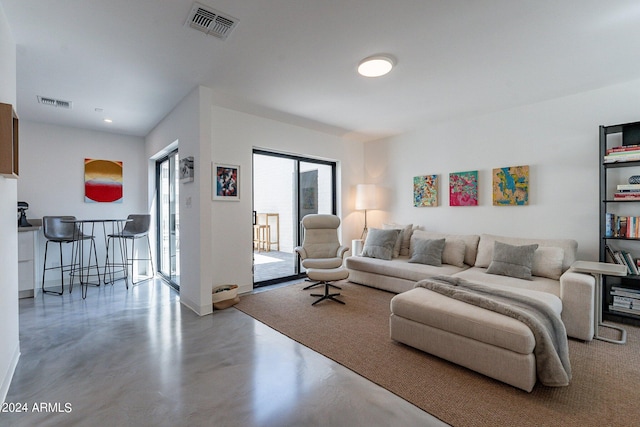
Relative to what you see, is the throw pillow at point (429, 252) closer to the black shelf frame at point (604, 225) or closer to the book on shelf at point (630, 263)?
the black shelf frame at point (604, 225)

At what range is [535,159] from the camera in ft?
12.1

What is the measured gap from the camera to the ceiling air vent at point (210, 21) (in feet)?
6.37

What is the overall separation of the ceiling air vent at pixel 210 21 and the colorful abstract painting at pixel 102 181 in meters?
3.94

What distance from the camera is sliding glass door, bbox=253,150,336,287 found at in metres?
4.50

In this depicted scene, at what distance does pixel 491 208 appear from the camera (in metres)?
4.07

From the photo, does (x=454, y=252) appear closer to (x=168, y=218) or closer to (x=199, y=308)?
(x=199, y=308)

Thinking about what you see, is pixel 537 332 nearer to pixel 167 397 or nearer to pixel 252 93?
pixel 167 397

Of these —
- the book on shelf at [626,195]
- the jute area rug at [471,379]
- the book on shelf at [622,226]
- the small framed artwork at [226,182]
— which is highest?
the small framed artwork at [226,182]

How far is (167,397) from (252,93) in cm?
307

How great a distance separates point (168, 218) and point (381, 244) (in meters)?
3.54

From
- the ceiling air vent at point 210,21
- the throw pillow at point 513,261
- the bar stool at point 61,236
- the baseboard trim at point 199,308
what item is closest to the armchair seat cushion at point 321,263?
the baseboard trim at point 199,308

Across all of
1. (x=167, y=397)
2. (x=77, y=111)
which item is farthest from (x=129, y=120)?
(x=167, y=397)

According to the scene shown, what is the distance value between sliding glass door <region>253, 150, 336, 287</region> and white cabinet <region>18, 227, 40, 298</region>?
2986 mm

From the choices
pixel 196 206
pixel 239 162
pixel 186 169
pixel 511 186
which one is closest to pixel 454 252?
pixel 511 186
